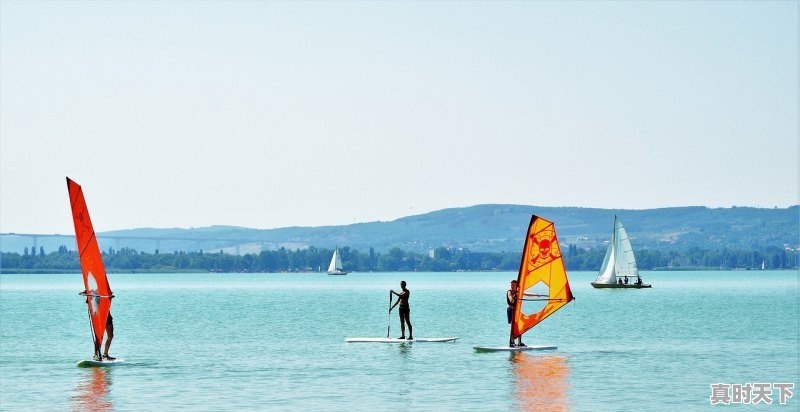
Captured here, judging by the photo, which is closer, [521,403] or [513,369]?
[521,403]

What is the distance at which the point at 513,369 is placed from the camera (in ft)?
135

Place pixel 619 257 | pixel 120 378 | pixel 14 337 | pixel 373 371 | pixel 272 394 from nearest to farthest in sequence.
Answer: pixel 272 394 → pixel 120 378 → pixel 373 371 → pixel 14 337 → pixel 619 257

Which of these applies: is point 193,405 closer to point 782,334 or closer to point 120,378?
point 120,378

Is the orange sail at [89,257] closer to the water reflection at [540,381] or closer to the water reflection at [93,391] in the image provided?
the water reflection at [93,391]

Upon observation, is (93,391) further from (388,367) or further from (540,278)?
(540,278)

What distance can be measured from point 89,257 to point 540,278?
1525cm

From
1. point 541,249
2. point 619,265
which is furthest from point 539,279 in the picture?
point 619,265

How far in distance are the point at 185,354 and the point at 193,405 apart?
17.8m

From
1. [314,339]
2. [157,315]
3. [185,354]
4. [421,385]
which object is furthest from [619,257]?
[421,385]

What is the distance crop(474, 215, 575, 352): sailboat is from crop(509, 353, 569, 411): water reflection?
146 centimetres

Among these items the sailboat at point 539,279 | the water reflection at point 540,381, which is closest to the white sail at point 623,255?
the sailboat at point 539,279

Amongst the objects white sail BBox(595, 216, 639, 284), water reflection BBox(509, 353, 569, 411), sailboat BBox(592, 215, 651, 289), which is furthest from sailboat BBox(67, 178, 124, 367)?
sailboat BBox(592, 215, 651, 289)

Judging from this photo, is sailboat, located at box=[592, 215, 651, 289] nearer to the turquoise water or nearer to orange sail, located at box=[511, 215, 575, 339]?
the turquoise water

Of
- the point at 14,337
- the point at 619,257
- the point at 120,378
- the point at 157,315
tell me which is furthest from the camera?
the point at 619,257
